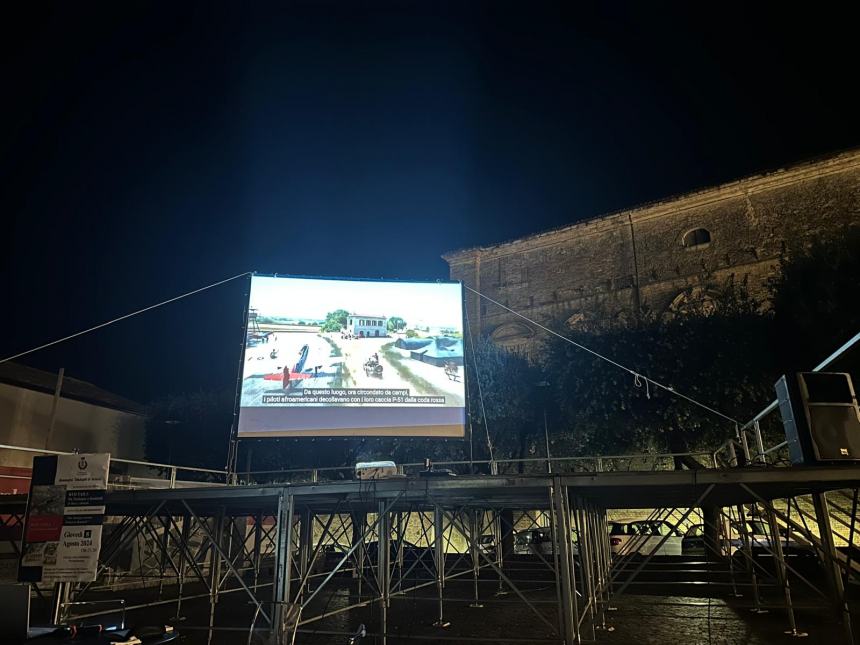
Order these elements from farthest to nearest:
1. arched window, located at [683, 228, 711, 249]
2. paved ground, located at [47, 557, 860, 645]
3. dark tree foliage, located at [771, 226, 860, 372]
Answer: arched window, located at [683, 228, 711, 249], dark tree foliage, located at [771, 226, 860, 372], paved ground, located at [47, 557, 860, 645]

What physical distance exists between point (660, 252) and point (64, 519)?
23.7 m

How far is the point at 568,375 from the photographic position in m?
19.6

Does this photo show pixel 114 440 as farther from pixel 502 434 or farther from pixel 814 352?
pixel 814 352

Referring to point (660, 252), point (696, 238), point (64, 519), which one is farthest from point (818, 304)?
point (64, 519)

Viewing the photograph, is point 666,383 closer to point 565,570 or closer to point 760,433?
point 760,433

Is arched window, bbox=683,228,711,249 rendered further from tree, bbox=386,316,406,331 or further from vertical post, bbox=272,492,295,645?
vertical post, bbox=272,492,295,645

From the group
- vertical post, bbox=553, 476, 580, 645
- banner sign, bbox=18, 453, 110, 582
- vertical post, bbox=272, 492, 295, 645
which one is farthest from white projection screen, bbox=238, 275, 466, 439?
vertical post, bbox=553, 476, 580, 645

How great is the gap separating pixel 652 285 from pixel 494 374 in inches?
356

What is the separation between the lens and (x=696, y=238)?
81.6ft

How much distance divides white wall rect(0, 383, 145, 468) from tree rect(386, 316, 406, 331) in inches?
640

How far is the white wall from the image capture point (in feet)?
69.7

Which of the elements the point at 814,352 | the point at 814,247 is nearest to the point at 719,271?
the point at 814,247

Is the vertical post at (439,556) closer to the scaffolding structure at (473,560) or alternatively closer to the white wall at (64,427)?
the scaffolding structure at (473,560)

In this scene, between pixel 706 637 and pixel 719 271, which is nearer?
pixel 706 637
